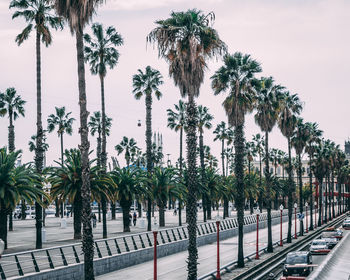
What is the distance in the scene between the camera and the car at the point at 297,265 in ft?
104

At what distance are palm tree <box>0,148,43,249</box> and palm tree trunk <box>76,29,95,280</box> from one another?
15.2 meters

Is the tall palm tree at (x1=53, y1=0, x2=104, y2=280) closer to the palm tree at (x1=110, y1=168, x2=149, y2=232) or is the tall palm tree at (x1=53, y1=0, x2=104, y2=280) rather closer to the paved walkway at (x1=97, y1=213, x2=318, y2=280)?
the paved walkway at (x1=97, y1=213, x2=318, y2=280)

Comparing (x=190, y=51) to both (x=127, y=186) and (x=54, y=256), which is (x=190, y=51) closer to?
(x=54, y=256)

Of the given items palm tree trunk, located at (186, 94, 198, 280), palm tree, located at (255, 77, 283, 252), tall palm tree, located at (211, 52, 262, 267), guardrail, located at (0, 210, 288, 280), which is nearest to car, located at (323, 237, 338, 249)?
palm tree, located at (255, 77, 283, 252)

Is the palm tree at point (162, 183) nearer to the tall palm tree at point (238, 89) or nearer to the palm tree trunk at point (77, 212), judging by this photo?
the palm tree trunk at point (77, 212)

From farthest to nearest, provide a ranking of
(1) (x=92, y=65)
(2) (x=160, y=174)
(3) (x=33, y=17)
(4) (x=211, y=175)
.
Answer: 1. (4) (x=211, y=175)
2. (2) (x=160, y=174)
3. (1) (x=92, y=65)
4. (3) (x=33, y=17)

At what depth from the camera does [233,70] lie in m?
39.6

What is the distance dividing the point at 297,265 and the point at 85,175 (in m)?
17.0

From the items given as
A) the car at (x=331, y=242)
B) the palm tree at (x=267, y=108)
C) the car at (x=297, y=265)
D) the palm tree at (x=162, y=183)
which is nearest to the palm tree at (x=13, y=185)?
the car at (x=297, y=265)

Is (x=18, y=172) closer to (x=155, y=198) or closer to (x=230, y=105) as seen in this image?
(x=230, y=105)

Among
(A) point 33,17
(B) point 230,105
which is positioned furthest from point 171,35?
(A) point 33,17

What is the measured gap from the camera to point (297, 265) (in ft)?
105

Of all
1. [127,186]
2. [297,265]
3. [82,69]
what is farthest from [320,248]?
[82,69]

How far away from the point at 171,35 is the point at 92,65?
101ft
